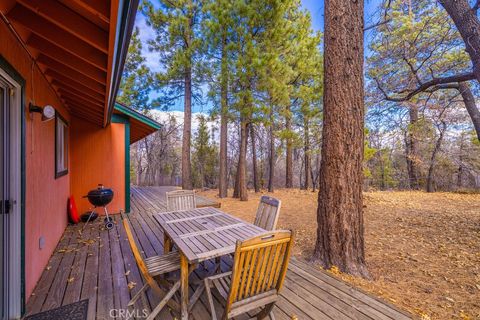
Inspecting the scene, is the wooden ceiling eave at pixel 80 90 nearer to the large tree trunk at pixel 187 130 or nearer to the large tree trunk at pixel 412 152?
the large tree trunk at pixel 187 130

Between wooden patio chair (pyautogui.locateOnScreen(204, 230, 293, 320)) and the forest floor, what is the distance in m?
1.42

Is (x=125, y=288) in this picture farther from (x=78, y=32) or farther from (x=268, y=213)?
(x=78, y=32)

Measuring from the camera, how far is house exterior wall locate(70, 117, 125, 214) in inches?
205

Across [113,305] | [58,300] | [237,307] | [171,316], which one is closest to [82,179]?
[58,300]

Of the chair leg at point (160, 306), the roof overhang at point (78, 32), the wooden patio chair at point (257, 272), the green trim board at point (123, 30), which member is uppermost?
the roof overhang at point (78, 32)

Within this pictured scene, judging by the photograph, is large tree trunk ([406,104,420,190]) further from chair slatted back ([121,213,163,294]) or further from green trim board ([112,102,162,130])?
chair slatted back ([121,213,163,294])

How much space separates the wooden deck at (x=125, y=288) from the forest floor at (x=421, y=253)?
1.22 feet

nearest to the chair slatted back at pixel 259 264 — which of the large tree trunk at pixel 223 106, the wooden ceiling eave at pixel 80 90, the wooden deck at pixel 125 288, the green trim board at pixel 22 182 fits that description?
the wooden deck at pixel 125 288

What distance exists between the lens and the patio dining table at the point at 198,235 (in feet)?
5.99

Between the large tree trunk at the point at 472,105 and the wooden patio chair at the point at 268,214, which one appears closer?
the wooden patio chair at the point at 268,214

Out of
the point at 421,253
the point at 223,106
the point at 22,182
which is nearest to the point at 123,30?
the point at 22,182

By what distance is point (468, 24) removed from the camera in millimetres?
3637

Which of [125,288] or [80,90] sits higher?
[80,90]

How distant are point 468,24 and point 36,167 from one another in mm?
6834
